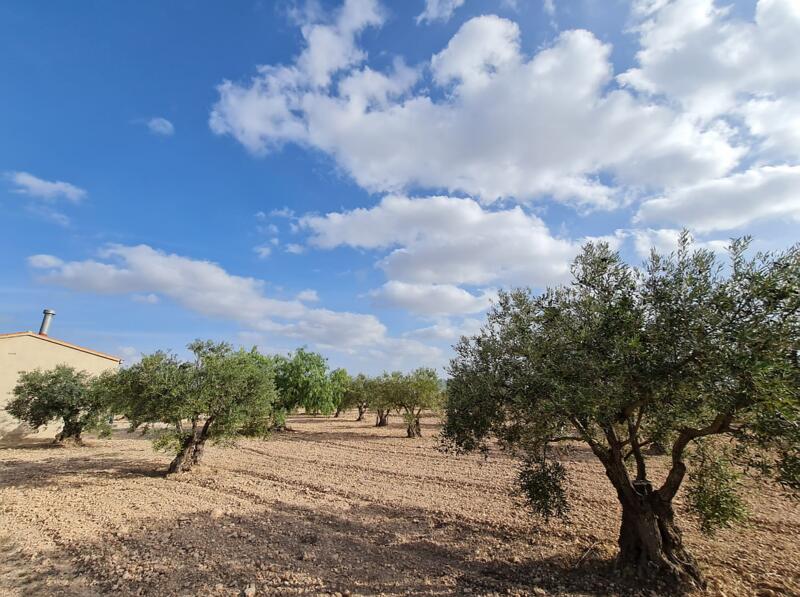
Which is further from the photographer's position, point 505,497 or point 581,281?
point 505,497

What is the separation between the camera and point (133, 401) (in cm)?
1695

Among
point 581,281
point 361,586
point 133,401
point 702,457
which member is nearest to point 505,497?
point 702,457

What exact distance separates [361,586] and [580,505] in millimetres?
9570

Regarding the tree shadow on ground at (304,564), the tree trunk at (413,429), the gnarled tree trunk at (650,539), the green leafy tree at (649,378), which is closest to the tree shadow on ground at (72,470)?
the tree shadow on ground at (304,564)

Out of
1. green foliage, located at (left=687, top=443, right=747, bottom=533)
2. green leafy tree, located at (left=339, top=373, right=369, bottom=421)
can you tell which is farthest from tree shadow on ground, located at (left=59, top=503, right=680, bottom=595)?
green leafy tree, located at (left=339, top=373, right=369, bottom=421)

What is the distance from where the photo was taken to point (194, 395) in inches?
651

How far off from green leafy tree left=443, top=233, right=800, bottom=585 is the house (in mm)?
34862

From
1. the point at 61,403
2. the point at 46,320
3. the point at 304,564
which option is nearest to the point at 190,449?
the point at 304,564

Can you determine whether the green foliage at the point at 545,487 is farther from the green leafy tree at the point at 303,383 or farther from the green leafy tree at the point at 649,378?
the green leafy tree at the point at 303,383

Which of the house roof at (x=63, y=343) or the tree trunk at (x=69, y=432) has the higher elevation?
the house roof at (x=63, y=343)

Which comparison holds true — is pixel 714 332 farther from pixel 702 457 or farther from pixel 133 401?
pixel 133 401

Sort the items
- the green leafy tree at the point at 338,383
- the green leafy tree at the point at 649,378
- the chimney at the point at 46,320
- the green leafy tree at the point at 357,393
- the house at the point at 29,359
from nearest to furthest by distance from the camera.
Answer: the green leafy tree at the point at 649,378 → the house at the point at 29,359 → the chimney at the point at 46,320 → the green leafy tree at the point at 338,383 → the green leafy tree at the point at 357,393

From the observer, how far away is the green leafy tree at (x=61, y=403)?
83.1ft

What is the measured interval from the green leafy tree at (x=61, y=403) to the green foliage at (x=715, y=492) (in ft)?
101
